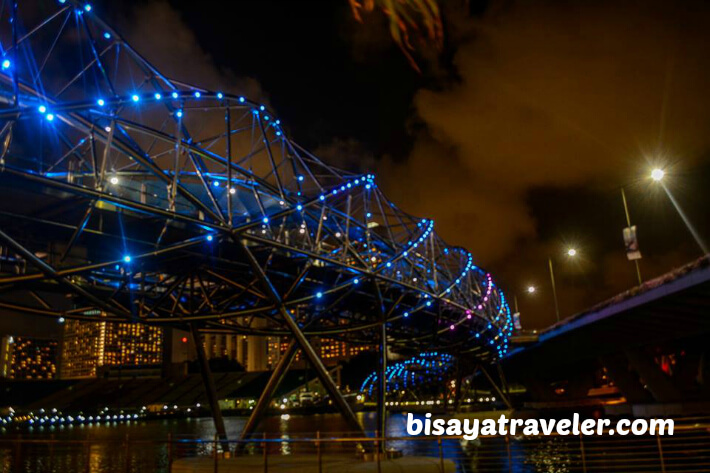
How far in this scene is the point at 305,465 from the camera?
22.4 meters

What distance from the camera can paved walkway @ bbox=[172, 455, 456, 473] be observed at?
21.8 meters

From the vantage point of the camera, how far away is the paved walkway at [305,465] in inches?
858

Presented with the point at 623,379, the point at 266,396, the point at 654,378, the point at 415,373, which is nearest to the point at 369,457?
the point at 266,396

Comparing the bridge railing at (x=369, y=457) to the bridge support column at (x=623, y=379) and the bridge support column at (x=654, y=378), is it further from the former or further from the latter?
the bridge support column at (x=623, y=379)

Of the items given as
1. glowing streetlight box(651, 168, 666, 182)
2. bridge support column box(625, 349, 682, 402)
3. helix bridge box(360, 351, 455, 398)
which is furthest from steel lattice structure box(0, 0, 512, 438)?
helix bridge box(360, 351, 455, 398)

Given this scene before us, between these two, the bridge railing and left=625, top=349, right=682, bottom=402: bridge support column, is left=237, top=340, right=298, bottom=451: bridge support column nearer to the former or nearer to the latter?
the bridge railing

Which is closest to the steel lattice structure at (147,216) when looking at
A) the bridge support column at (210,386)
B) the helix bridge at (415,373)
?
the bridge support column at (210,386)

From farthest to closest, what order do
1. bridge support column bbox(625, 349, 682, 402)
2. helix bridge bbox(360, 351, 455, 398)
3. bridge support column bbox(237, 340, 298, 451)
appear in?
helix bridge bbox(360, 351, 455, 398) < bridge support column bbox(625, 349, 682, 402) < bridge support column bbox(237, 340, 298, 451)

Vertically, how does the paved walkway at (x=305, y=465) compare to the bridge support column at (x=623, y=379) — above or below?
below

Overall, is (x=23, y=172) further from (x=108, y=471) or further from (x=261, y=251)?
(x=108, y=471)

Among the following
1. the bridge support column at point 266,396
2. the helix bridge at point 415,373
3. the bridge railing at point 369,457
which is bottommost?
the bridge railing at point 369,457

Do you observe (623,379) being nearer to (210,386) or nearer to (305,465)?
(210,386)

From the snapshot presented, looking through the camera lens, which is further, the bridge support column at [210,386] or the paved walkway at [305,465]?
the bridge support column at [210,386]

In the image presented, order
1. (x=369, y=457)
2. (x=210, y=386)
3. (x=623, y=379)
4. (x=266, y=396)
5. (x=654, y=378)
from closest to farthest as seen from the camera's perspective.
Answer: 1. (x=369, y=457)
2. (x=266, y=396)
3. (x=210, y=386)
4. (x=654, y=378)
5. (x=623, y=379)
